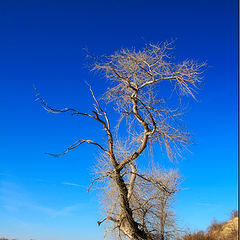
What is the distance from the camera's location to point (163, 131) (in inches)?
309

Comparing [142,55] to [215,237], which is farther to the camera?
[215,237]

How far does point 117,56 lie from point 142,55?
2.31ft

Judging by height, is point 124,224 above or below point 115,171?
below

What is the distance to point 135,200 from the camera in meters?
8.84

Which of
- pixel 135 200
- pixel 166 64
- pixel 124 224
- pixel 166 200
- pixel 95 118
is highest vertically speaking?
pixel 166 64

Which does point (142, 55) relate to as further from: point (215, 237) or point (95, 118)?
point (215, 237)

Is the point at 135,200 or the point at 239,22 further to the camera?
the point at 135,200

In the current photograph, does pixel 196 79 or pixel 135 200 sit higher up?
pixel 196 79

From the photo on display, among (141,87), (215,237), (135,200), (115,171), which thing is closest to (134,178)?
(115,171)

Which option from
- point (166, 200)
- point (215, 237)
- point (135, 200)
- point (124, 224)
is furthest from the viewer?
point (215, 237)

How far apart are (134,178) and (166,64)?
10.8 feet

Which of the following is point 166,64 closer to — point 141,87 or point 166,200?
point 141,87

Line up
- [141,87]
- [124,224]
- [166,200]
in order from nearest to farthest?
[124,224] < [141,87] < [166,200]

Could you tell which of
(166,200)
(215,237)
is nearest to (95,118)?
(166,200)
